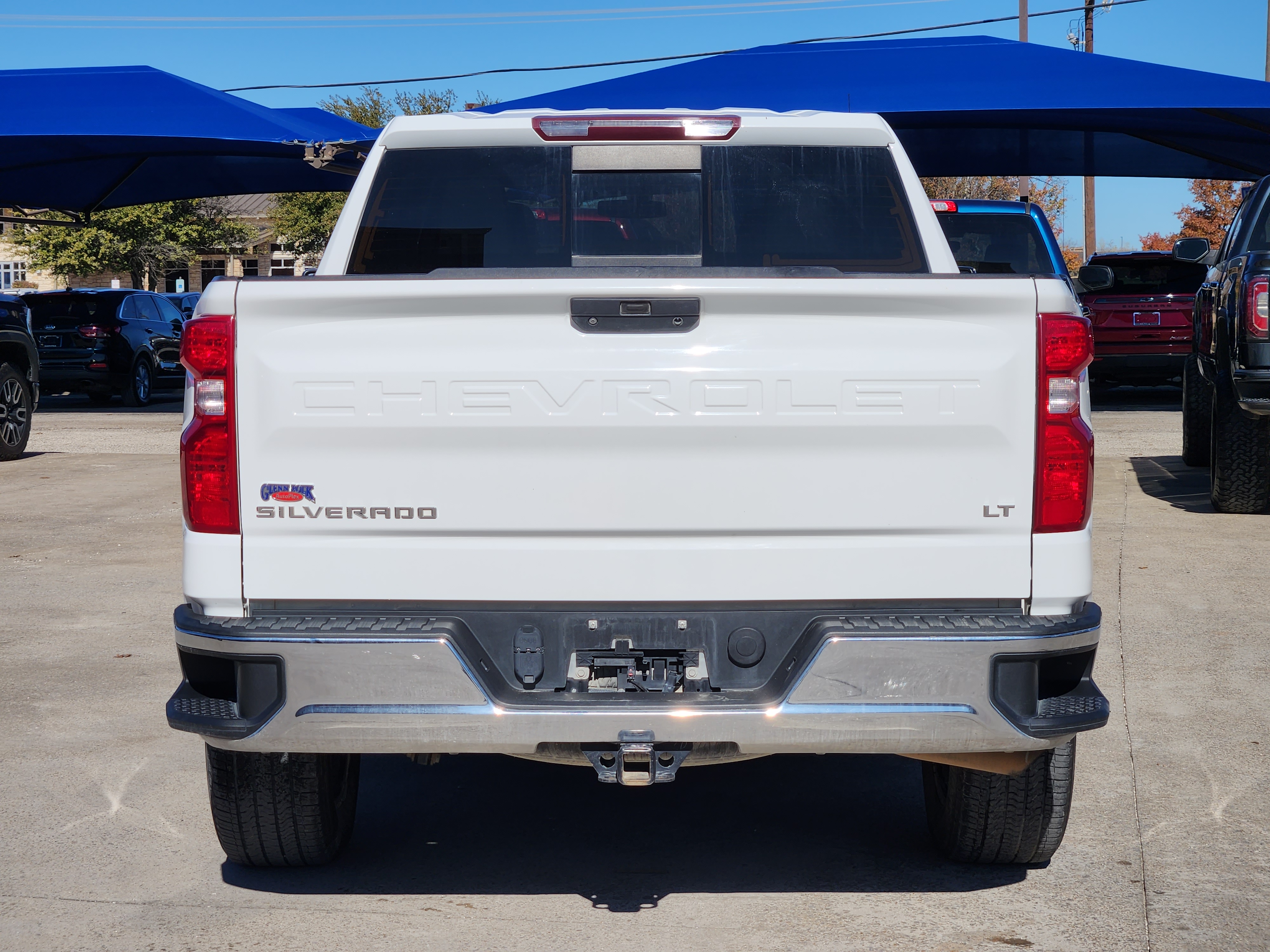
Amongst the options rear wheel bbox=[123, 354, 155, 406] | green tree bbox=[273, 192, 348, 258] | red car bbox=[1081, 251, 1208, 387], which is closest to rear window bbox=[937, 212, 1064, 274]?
red car bbox=[1081, 251, 1208, 387]

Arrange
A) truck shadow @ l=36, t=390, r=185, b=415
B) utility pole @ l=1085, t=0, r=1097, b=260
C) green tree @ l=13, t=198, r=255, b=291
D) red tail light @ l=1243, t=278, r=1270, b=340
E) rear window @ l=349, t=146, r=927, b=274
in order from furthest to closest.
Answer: green tree @ l=13, t=198, r=255, b=291 → utility pole @ l=1085, t=0, r=1097, b=260 → truck shadow @ l=36, t=390, r=185, b=415 → red tail light @ l=1243, t=278, r=1270, b=340 → rear window @ l=349, t=146, r=927, b=274

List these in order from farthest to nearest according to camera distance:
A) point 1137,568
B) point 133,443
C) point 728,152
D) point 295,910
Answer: point 133,443, point 1137,568, point 728,152, point 295,910

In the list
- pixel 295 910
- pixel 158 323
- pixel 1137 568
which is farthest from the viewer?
pixel 158 323

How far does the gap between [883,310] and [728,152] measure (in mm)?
1435

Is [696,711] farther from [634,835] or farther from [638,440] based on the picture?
[634,835]

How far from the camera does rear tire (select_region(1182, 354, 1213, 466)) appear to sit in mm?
11547

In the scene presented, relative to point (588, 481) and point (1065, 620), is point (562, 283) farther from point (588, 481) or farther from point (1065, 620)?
point (1065, 620)

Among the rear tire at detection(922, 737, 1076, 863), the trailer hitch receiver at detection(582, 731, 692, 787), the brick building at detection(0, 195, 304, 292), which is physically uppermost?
the brick building at detection(0, 195, 304, 292)

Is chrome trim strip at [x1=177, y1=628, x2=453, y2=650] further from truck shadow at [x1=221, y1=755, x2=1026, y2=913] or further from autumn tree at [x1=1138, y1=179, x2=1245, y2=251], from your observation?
autumn tree at [x1=1138, y1=179, x2=1245, y2=251]

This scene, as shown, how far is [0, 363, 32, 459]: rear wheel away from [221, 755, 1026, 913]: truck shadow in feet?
33.3

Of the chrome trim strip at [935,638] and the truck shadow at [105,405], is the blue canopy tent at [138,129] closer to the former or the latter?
the truck shadow at [105,405]

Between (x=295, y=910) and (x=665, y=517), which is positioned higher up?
(x=665, y=517)

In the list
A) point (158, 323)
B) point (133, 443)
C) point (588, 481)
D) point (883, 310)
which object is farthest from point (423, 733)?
point (158, 323)

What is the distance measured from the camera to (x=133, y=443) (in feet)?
52.0
